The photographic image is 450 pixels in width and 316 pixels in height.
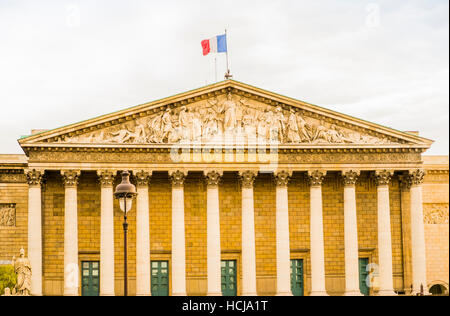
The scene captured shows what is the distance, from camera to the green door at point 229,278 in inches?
1993

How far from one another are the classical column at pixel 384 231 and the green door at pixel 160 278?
13.5 meters

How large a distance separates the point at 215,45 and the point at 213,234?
40.6 feet

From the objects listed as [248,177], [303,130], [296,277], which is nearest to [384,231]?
[296,277]

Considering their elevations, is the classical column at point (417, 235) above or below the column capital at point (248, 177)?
below

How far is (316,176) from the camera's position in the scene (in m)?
50.0

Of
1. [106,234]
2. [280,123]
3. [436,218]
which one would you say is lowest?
[106,234]

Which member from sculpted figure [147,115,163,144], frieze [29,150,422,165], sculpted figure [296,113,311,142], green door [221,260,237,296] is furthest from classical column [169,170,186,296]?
sculpted figure [296,113,311,142]

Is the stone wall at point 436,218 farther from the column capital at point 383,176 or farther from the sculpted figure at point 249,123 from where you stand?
the sculpted figure at point 249,123

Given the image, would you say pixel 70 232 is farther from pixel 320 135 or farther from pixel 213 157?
pixel 320 135

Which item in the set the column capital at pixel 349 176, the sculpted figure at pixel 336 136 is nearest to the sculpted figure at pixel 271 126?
the sculpted figure at pixel 336 136

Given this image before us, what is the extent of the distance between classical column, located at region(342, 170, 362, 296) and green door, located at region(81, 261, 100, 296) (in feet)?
51.1
